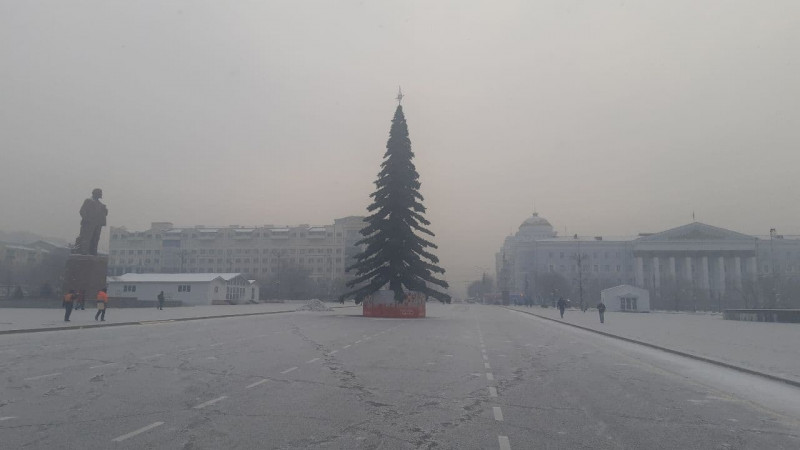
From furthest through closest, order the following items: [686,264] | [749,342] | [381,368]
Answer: [686,264] < [749,342] < [381,368]

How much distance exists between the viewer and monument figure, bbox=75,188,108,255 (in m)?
44.3

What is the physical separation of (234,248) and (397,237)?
109 metres

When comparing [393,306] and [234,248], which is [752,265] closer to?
[393,306]

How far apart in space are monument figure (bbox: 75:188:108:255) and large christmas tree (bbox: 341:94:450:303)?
20840 mm

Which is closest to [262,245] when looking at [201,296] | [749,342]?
[201,296]

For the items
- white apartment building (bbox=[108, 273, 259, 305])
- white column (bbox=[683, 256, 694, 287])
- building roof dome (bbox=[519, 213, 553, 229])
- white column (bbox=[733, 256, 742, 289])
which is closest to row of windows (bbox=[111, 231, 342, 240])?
building roof dome (bbox=[519, 213, 553, 229])

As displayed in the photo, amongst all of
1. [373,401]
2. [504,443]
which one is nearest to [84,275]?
[373,401]

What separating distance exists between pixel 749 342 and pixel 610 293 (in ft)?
167

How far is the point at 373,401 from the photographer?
29.1 feet

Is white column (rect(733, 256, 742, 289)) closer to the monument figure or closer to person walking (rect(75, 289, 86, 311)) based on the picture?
the monument figure

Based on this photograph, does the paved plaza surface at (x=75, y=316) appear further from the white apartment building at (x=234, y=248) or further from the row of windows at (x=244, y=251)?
the row of windows at (x=244, y=251)

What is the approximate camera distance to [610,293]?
70688 mm

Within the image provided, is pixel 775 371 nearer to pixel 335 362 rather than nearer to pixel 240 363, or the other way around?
pixel 335 362

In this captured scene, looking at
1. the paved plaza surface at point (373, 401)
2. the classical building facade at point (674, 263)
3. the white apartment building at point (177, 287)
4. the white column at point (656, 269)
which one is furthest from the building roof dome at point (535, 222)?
the paved plaza surface at point (373, 401)
